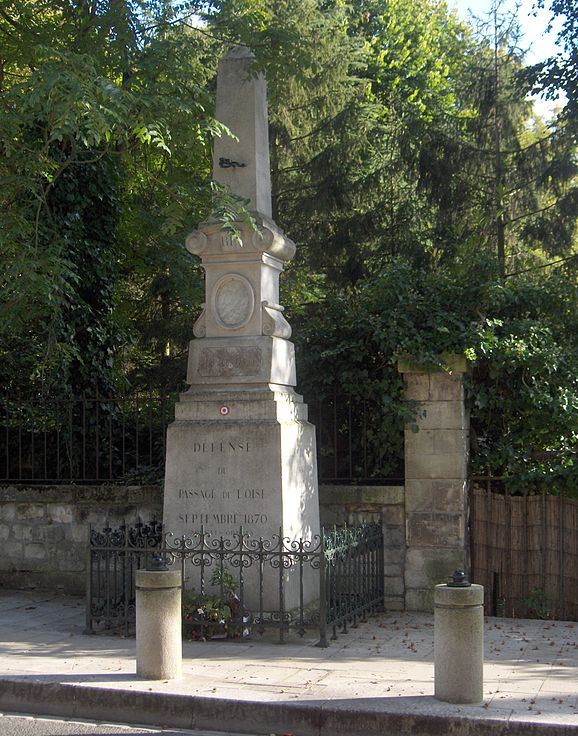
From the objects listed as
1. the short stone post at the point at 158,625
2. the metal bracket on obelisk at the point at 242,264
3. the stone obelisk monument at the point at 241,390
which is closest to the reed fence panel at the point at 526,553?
the stone obelisk monument at the point at 241,390

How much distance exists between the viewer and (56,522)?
11297mm

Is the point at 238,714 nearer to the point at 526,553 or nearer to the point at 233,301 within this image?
the point at 233,301

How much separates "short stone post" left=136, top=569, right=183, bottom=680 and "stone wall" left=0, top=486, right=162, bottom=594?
13.6ft

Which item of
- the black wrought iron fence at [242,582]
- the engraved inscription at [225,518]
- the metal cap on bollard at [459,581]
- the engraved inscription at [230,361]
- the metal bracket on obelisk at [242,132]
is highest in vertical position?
the metal bracket on obelisk at [242,132]

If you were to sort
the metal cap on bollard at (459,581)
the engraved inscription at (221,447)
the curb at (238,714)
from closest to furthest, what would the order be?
the curb at (238,714) → the metal cap on bollard at (459,581) → the engraved inscription at (221,447)

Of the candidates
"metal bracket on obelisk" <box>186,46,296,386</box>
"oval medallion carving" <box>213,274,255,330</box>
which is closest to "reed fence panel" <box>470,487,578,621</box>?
"metal bracket on obelisk" <box>186,46,296,386</box>

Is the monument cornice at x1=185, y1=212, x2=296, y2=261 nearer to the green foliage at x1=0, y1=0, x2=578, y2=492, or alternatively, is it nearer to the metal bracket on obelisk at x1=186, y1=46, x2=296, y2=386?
the metal bracket on obelisk at x1=186, y1=46, x2=296, y2=386

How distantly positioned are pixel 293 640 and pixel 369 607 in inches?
61.2

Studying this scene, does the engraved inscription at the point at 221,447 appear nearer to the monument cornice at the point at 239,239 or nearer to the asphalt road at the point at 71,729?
the monument cornice at the point at 239,239

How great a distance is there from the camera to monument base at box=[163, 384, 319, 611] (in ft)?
28.7

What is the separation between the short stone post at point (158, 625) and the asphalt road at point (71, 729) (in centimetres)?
58

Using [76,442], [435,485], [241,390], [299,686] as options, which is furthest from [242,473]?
[76,442]

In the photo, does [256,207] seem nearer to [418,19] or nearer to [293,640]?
[293,640]

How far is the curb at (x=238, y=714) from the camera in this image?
571 cm
